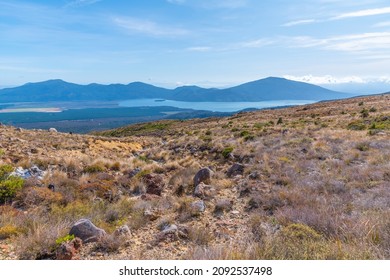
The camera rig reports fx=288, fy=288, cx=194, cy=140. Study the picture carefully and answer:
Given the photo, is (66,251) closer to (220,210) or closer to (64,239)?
(64,239)

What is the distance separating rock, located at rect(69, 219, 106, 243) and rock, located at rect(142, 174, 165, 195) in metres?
3.54

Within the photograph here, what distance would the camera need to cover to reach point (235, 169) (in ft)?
34.7

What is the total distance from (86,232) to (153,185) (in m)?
3.91

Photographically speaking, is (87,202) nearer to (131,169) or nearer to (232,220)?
(232,220)

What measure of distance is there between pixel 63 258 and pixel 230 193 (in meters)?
4.87

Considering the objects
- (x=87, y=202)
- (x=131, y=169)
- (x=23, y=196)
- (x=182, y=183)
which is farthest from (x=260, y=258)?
(x=131, y=169)

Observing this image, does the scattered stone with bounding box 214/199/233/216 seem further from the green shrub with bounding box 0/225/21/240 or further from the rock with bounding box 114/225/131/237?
the green shrub with bounding box 0/225/21/240

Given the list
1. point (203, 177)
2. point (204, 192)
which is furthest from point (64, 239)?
point (203, 177)

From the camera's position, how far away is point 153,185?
8.79 meters

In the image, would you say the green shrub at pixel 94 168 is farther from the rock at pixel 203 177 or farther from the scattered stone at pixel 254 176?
the scattered stone at pixel 254 176

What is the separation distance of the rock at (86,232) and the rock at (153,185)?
3.54m

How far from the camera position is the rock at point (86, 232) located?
15.8 feet

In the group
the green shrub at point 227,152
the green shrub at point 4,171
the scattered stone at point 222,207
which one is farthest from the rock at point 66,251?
the green shrub at point 227,152

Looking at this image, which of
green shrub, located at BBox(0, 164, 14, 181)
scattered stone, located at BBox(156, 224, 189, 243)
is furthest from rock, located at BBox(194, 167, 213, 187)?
green shrub, located at BBox(0, 164, 14, 181)
